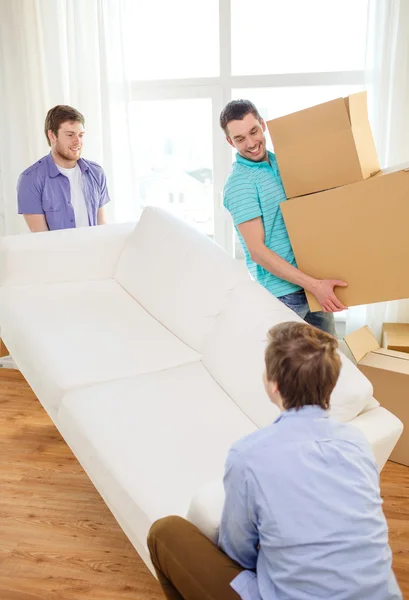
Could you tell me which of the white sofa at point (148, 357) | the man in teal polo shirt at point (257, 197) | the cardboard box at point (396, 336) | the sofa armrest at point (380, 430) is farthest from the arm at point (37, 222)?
the sofa armrest at point (380, 430)

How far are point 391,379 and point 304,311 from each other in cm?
49

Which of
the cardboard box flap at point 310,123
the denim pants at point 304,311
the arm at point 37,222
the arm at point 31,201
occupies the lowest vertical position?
the denim pants at point 304,311

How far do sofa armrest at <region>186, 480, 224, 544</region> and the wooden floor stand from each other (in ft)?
2.22

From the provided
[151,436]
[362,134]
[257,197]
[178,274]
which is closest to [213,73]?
[178,274]

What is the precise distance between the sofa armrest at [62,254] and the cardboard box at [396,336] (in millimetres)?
1266

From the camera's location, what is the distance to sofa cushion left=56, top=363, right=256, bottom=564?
1.68 meters

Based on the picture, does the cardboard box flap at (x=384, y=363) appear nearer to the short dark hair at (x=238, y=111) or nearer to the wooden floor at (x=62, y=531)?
the wooden floor at (x=62, y=531)

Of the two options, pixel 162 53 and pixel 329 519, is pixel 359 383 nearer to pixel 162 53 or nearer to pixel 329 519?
pixel 329 519

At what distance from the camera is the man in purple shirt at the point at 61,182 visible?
2.83 metres

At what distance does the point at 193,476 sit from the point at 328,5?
2.48m

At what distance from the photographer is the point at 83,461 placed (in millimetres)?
1965

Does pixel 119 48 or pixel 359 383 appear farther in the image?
pixel 119 48

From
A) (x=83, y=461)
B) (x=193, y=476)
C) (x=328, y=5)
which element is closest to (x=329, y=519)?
(x=193, y=476)

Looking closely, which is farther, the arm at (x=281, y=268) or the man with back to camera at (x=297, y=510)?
the arm at (x=281, y=268)
